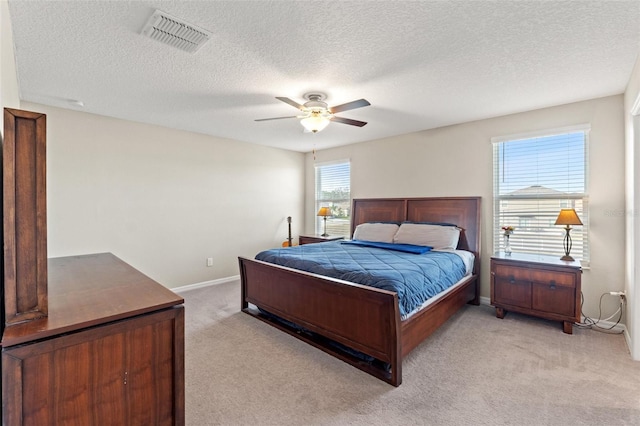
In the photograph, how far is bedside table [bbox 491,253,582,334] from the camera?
292 centimetres

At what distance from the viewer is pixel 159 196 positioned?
4.24 m

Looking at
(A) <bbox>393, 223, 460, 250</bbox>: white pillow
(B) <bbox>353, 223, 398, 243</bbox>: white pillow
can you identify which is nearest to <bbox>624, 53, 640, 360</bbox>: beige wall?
(A) <bbox>393, 223, 460, 250</bbox>: white pillow

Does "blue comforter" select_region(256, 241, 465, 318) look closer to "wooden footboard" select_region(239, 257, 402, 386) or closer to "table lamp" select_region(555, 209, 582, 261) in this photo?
"wooden footboard" select_region(239, 257, 402, 386)

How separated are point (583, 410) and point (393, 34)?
9.01 feet

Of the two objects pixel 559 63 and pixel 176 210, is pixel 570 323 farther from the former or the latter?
pixel 176 210

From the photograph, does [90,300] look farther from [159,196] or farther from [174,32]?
[159,196]

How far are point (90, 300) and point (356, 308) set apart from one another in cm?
176

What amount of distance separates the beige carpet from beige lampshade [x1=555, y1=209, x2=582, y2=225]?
1124 mm

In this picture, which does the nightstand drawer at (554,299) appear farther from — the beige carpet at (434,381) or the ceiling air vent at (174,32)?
the ceiling air vent at (174,32)

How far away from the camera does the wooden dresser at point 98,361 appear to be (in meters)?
0.93

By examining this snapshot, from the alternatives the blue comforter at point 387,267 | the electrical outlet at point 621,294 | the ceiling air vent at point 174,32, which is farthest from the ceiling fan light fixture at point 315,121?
the electrical outlet at point 621,294

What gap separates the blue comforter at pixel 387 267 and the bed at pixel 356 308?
0.30 feet

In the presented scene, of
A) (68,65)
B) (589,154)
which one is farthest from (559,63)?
(68,65)

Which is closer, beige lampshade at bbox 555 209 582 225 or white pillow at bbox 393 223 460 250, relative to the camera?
beige lampshade at bbox 555 209 582 225
